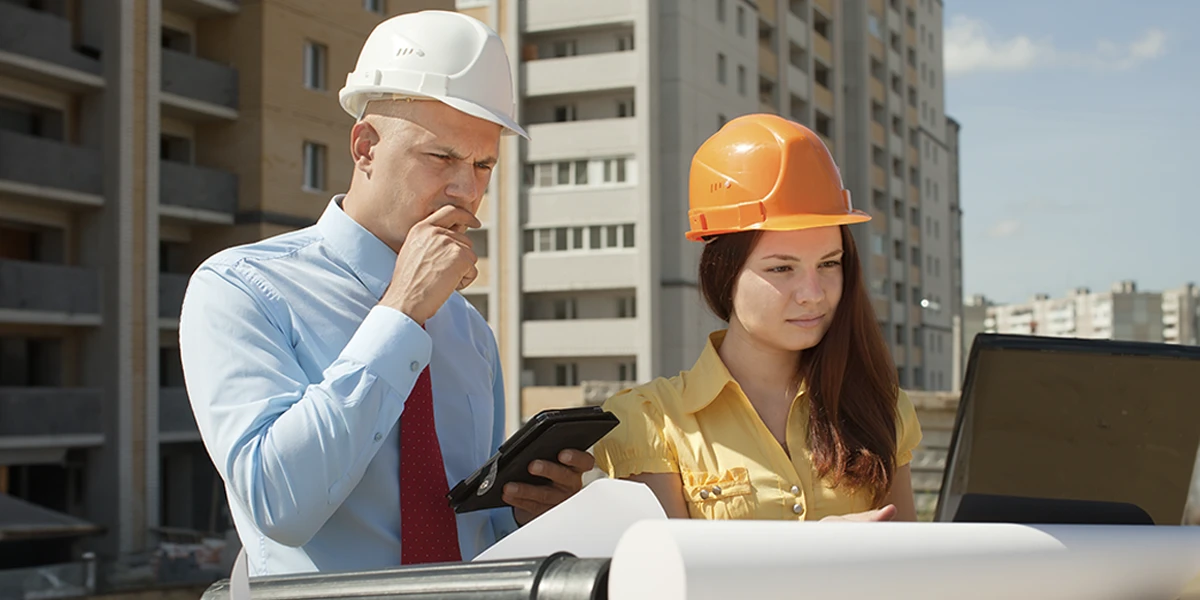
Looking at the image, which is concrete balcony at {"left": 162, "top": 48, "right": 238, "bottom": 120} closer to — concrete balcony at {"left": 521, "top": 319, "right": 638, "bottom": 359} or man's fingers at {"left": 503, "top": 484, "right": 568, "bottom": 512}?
concrete balcony at {"left": 521, "top": 319, "right": 638, "bottom": 359}

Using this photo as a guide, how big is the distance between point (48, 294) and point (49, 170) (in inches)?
74.4

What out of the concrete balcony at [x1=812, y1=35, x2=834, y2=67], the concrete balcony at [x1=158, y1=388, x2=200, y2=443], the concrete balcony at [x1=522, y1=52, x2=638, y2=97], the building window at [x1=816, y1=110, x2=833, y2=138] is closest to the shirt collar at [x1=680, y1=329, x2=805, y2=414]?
the concrete balcony at [x1=158, y1=388, x2=200, y2=443]

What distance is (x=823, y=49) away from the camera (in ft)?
148

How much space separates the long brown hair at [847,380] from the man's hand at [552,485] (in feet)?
1.37

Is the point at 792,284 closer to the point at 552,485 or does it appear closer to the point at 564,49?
the point at 552,485

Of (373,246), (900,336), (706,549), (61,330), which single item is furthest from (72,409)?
(900,336)

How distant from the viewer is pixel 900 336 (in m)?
54.1

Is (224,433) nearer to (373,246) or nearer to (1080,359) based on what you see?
(373,246)

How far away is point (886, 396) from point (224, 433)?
1.08 metres

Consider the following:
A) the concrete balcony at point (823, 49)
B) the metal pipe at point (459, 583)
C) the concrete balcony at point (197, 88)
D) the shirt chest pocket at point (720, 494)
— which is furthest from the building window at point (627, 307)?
the metal pipe at point (459, 583)

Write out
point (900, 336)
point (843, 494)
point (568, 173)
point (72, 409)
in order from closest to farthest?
point (843, 494) < point (72, 409) < point (568, 173) < point (900, 336)

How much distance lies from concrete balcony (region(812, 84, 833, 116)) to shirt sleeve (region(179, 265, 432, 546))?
43.3 meters

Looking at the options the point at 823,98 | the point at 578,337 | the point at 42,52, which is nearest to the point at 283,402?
the point at 42,52

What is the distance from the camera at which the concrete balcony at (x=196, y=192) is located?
65.4ft
